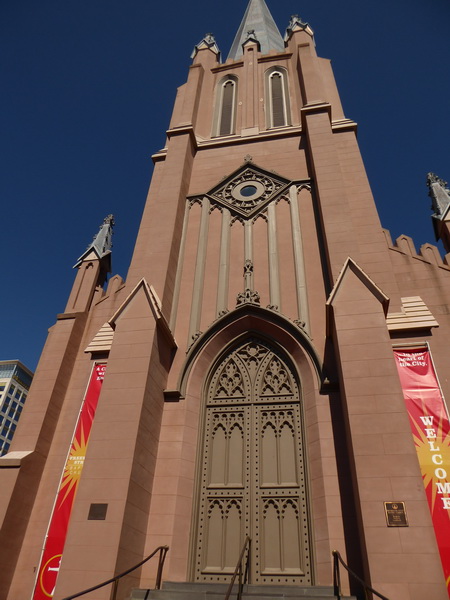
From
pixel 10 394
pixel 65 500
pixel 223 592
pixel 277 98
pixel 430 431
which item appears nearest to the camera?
pixel 223 592

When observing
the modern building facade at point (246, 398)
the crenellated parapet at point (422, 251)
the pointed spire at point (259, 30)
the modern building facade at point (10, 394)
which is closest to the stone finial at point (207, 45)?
the pointed spire at point (259, 30)

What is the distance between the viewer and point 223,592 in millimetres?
7594

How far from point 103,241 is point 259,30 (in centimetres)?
2308

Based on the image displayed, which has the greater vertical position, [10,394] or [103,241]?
[10,394]

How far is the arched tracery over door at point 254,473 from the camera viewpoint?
897 centimetres

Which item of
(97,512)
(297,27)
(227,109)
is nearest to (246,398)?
(97,512)

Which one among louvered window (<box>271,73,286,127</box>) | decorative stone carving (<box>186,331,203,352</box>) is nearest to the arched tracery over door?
decorative stone carving (<box>186,331,203,352</box>)

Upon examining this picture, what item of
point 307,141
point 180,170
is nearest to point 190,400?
point 180,170

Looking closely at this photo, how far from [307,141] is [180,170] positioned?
5.09 metres

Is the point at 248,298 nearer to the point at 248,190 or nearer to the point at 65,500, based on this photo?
the point at 248,190

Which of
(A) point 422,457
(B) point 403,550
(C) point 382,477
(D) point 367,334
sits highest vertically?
(D) point 367,334

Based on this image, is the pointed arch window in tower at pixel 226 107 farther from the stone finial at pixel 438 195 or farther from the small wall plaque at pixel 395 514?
the small wall plaque at pixel 395 514

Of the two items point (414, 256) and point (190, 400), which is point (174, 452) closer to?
point (190, 400)

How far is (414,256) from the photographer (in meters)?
12.9
